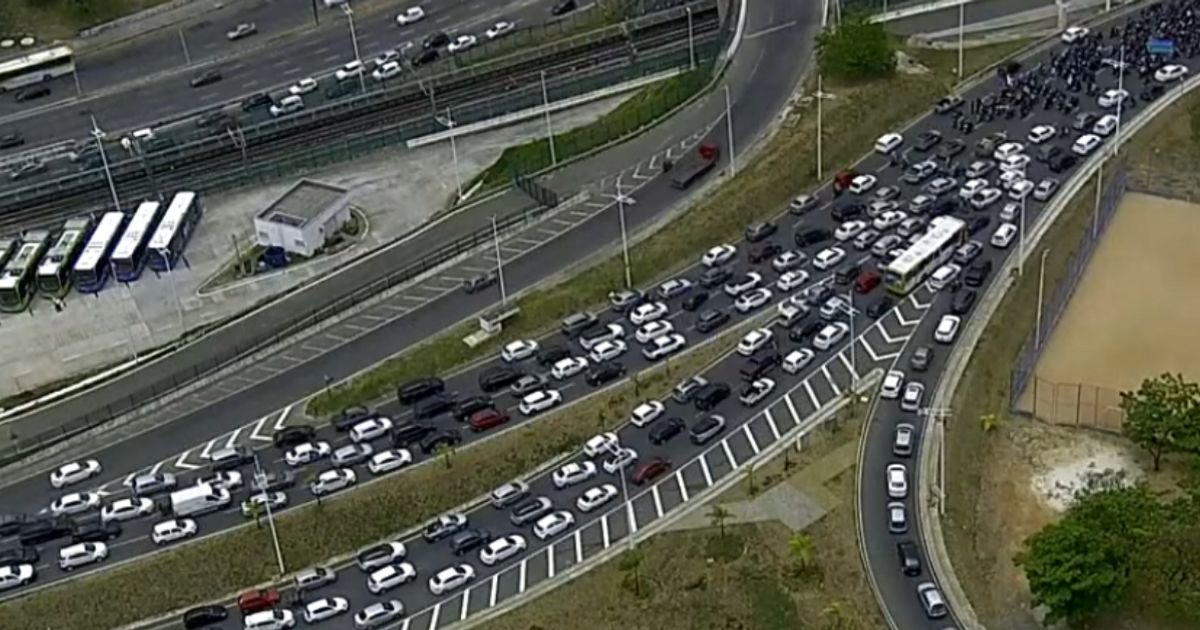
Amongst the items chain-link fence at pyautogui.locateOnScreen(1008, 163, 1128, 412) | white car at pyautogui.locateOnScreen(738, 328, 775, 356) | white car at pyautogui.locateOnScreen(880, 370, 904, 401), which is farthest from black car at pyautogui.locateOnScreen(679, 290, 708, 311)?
chain-link fence at pyautogui.locateOnScreen(1008, 163, 1128, 412)

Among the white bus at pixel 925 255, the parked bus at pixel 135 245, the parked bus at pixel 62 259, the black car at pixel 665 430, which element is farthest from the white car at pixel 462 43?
the black car at pixel 665 430

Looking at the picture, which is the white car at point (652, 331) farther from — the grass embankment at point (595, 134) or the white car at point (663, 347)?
the grass embankment at point (595, 134)

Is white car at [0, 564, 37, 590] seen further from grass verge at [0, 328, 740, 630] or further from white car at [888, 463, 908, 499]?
white car at [888, 463, 908, 499]

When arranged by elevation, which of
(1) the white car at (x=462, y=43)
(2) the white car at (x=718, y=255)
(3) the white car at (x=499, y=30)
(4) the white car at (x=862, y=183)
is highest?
(3) the white car at (x=499, y=30)

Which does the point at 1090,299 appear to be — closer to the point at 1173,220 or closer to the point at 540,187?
the point at 1173,220

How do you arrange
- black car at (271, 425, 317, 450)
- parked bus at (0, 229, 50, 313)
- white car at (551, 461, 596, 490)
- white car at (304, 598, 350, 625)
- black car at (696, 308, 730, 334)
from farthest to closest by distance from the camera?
parked bus at (0, 229, 50, 313), black car at (696, 308, 730, 334), black car at (271, 425, 317, 450), white car at (551, 461, 596, 490), white car at (304, 598, 350, 625)

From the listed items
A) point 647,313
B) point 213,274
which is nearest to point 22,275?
point 213,274

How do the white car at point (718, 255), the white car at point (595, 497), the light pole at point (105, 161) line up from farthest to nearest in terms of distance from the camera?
the light pole at point (105, 161) → the white car at point (718, 255) → the white car at point (595, 497)
